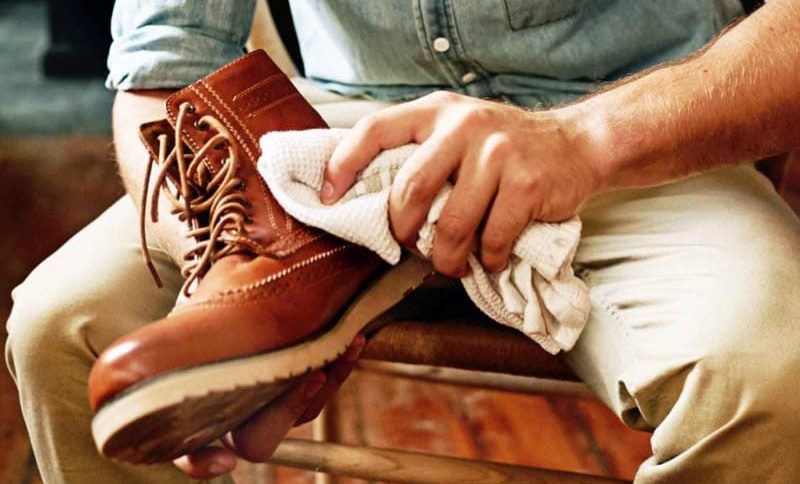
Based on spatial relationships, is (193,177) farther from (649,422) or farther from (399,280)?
(649,422)

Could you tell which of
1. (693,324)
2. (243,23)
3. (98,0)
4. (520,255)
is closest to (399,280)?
(520,255)

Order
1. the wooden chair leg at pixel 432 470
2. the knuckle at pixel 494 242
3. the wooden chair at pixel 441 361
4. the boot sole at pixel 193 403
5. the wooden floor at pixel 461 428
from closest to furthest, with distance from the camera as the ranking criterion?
the boot sole at pixel 193 403 → the knuckle at pixel 494 242 → the wooden chair at pixel 441 361 → the wooden chair leg at pixel 432 470 → the wooden floor at pixel 461 428

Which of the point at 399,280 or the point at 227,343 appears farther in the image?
the point at 399,280

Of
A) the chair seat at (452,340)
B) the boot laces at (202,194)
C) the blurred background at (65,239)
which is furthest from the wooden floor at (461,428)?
the boot laces at (202,194)

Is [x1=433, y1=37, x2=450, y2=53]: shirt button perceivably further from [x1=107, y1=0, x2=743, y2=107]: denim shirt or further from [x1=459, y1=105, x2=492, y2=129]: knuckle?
[x1=459, y1=105, x2=492, y2=129]: knuckle

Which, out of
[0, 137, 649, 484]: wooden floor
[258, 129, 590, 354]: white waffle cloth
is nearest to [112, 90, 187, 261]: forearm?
[258, 129, 590, 354]: white waffle cloth

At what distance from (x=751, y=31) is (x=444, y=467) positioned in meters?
0.42

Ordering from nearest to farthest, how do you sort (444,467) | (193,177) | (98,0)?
(193,177), (444,467), (98,0)

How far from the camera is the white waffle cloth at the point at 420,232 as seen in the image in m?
0.61

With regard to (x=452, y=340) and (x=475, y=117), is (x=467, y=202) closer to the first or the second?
(x=475, y=117)

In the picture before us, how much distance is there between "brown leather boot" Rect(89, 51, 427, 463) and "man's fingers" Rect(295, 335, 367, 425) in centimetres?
2

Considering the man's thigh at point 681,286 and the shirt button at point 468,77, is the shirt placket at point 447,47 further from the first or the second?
the man's thigh at point 681,286

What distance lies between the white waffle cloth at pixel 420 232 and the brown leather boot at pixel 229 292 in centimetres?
2

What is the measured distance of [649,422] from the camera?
0.63 meters
